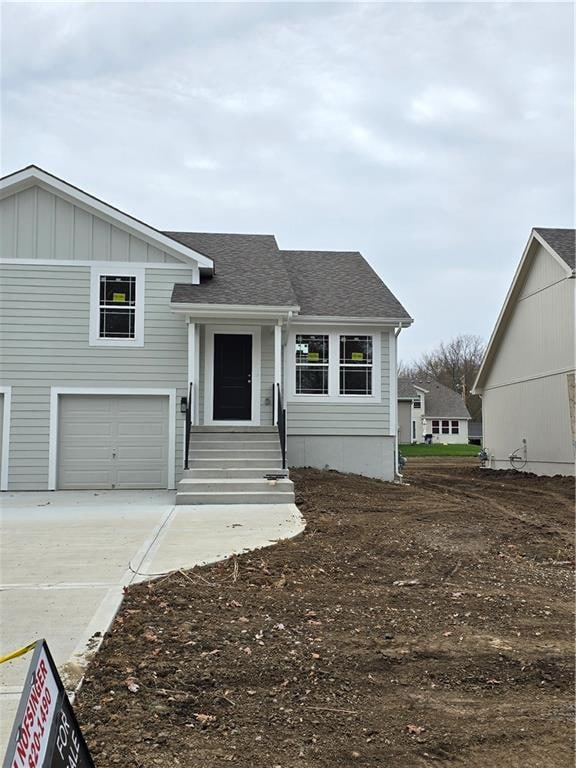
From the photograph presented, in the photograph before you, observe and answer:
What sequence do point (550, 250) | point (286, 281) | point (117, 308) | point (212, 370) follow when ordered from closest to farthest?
1. point (117, 308)
2. point (212, 370)
3. point (286, 281)
4. point (550, 250)

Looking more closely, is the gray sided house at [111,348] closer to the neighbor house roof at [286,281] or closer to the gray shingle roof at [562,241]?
the neighbor house roof at [286,281]

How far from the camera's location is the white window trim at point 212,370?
40.3ft

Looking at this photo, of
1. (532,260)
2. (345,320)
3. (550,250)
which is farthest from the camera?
(532,260)

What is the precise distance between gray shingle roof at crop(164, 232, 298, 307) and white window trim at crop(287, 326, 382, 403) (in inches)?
54.8

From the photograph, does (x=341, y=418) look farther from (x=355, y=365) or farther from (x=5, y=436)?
(x=5, y=436)

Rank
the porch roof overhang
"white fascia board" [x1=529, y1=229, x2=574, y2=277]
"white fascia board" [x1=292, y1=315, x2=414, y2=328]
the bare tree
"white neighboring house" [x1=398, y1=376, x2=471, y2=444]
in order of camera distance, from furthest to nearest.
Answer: the bare tree
"white neighboring house" [x1=398, y1=376, x2=471, y2=444]
"white fascia board" [x1=529, y1=229, x2=574, y2=277]
"white fascia board" [x1=292, y1=315, x2=414, y2=328]
the porch roof overhang

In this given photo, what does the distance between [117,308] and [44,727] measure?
10.8 m

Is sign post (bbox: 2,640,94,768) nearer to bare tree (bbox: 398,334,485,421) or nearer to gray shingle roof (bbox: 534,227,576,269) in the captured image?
gray shingle roof (bbox: 534,227,576,269)

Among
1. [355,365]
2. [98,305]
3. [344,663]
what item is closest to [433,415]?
[355,365]

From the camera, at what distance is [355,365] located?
1333 centimetres

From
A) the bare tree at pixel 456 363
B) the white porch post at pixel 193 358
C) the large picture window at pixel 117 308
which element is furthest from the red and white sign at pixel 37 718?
the bare tree at pixel 456 363

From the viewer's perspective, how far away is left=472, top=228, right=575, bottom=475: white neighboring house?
586 inches

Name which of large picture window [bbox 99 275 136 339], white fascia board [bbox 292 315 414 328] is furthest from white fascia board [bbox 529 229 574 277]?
large picture window [bbox 99 275 136 339]

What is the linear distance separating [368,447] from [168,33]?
8.70m
